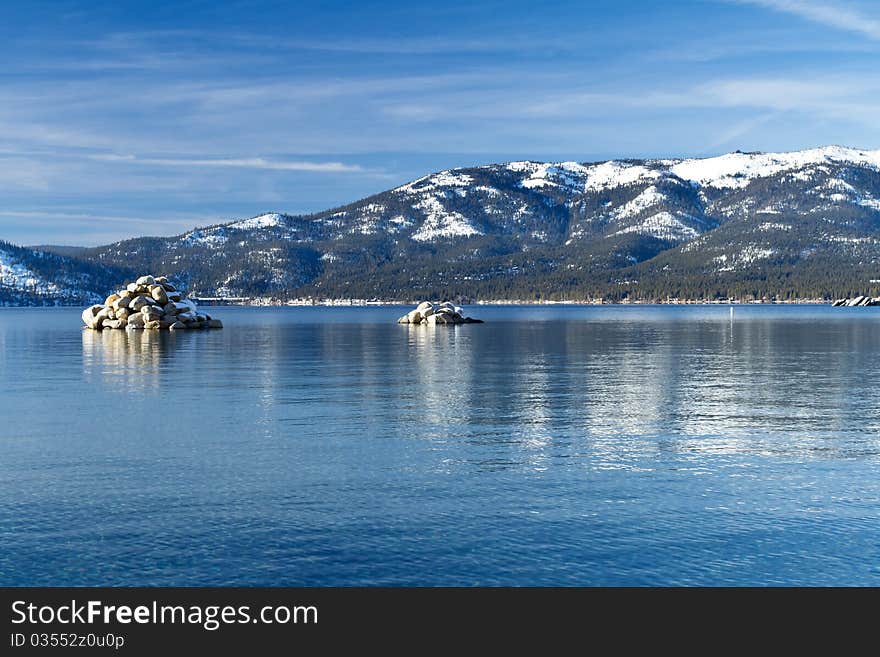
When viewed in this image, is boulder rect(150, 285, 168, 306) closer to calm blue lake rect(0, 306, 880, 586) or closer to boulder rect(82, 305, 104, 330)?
boulder rect(82, 305, 104, 330)

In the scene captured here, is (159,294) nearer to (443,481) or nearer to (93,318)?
(93,318)

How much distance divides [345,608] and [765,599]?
7.70 metres

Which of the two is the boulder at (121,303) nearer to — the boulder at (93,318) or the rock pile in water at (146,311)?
the rock pile in water at (146,311)

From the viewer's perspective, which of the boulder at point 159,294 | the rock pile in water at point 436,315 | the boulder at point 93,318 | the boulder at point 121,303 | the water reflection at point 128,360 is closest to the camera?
the water reflection at point 128,360

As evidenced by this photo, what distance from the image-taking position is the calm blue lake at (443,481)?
62.1 ft

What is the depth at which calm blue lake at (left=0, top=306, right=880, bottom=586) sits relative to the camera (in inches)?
745

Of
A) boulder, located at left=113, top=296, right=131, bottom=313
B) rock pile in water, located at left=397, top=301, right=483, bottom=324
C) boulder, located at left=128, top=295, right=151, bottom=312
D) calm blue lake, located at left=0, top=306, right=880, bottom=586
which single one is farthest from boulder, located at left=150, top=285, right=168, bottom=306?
calm blue lake, located at left=0, top=306, right=880, bottom=586

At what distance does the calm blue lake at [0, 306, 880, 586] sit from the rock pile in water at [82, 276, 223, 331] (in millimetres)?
84470

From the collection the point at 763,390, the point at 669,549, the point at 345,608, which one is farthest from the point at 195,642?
the point at 763,390

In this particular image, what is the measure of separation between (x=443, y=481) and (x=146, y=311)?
393ft

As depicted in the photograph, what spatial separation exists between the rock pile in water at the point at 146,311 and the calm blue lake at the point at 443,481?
84470 mm

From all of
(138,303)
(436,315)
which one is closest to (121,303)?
(138,303)

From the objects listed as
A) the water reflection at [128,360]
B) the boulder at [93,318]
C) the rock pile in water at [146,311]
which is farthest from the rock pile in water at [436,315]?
the water reflection at [128,360]

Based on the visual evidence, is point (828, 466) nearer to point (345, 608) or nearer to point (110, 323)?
point (345, 608)
